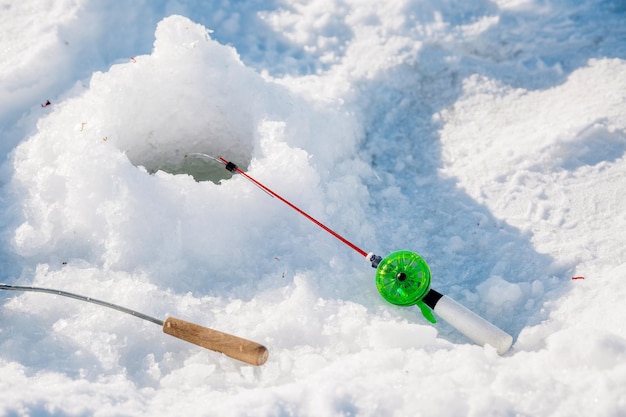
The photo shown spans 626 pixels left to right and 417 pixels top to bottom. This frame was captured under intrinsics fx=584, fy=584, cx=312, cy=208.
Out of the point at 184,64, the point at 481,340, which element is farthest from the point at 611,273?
the point at 184,64

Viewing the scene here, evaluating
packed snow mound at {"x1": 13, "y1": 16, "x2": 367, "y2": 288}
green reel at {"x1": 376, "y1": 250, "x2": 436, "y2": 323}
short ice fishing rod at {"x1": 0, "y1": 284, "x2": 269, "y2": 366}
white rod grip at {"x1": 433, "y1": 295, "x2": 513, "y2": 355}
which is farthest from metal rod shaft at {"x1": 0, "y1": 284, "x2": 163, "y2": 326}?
white rod grip at {"x1": 433, "y1": 295, "x2": 513, "y2": 355}

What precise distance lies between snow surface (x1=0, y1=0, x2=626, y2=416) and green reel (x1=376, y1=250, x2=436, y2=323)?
0.11 m

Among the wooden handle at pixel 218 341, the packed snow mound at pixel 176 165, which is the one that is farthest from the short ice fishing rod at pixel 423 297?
the wooden handle at pixel 218 341

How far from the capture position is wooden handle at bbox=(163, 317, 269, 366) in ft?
8.50

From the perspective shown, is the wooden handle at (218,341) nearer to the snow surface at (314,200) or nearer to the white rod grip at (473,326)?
the snow surface at (314,200)

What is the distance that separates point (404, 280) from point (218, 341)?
3.20ft

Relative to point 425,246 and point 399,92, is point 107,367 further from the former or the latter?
point 399,92

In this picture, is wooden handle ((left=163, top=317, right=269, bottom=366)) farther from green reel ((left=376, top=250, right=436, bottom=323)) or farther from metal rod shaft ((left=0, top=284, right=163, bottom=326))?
green reel ((left=376, top=250, right=436, bottom=323))

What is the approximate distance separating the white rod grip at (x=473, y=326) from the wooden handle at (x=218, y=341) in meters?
0.90

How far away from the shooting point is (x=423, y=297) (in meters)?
2.92

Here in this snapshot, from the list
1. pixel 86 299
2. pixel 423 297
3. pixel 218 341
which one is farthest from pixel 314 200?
pixel 86 299

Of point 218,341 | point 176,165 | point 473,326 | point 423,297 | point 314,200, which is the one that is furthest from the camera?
point 176,165

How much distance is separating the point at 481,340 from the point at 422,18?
2.89 meters

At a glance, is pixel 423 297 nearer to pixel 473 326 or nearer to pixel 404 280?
pixel 404 280
